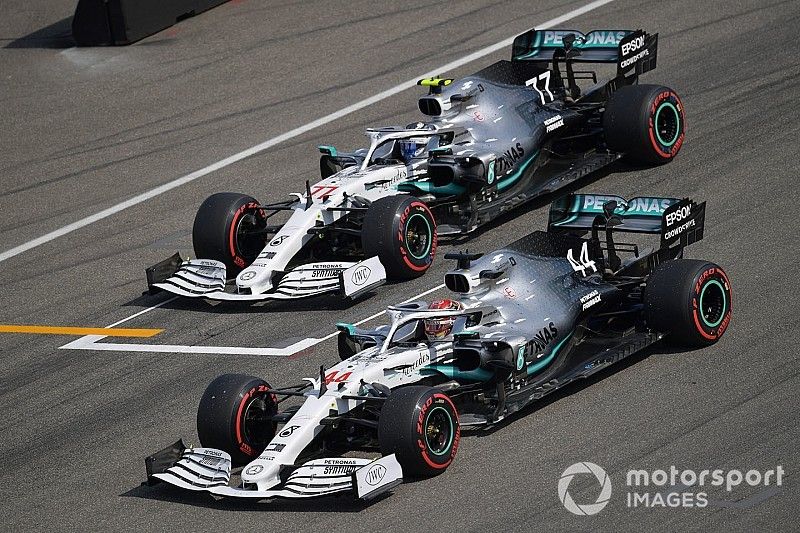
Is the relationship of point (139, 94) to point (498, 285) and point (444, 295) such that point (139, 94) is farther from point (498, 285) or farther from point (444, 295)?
point (498, 285)

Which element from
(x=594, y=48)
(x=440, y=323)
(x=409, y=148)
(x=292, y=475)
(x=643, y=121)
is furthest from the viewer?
(x=594, y=48)

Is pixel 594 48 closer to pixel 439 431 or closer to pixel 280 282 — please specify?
pixel 280 282

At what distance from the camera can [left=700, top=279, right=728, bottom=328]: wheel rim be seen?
1585 centimetres

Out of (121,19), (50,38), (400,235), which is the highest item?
(121,19)

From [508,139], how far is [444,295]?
3.03 m

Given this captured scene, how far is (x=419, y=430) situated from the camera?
13734mm

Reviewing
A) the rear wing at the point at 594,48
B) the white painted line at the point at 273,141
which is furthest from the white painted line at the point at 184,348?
the rear wing at the point at 594,48

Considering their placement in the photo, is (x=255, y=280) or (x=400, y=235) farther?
(x=255, y=280)

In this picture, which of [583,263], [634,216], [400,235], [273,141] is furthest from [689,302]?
[273,141]

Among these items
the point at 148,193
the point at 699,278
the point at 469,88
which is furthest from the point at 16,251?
the point at 699,278

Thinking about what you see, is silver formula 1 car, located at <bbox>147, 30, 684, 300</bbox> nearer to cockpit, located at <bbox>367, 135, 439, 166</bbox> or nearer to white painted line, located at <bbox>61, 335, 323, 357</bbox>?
cockpit, located at <bbox>367, 135, 439, 166</bbox>

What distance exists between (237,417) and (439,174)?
662 centimetres

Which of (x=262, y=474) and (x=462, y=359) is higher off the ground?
(x=462, y=359)

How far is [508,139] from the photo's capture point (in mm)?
20734
